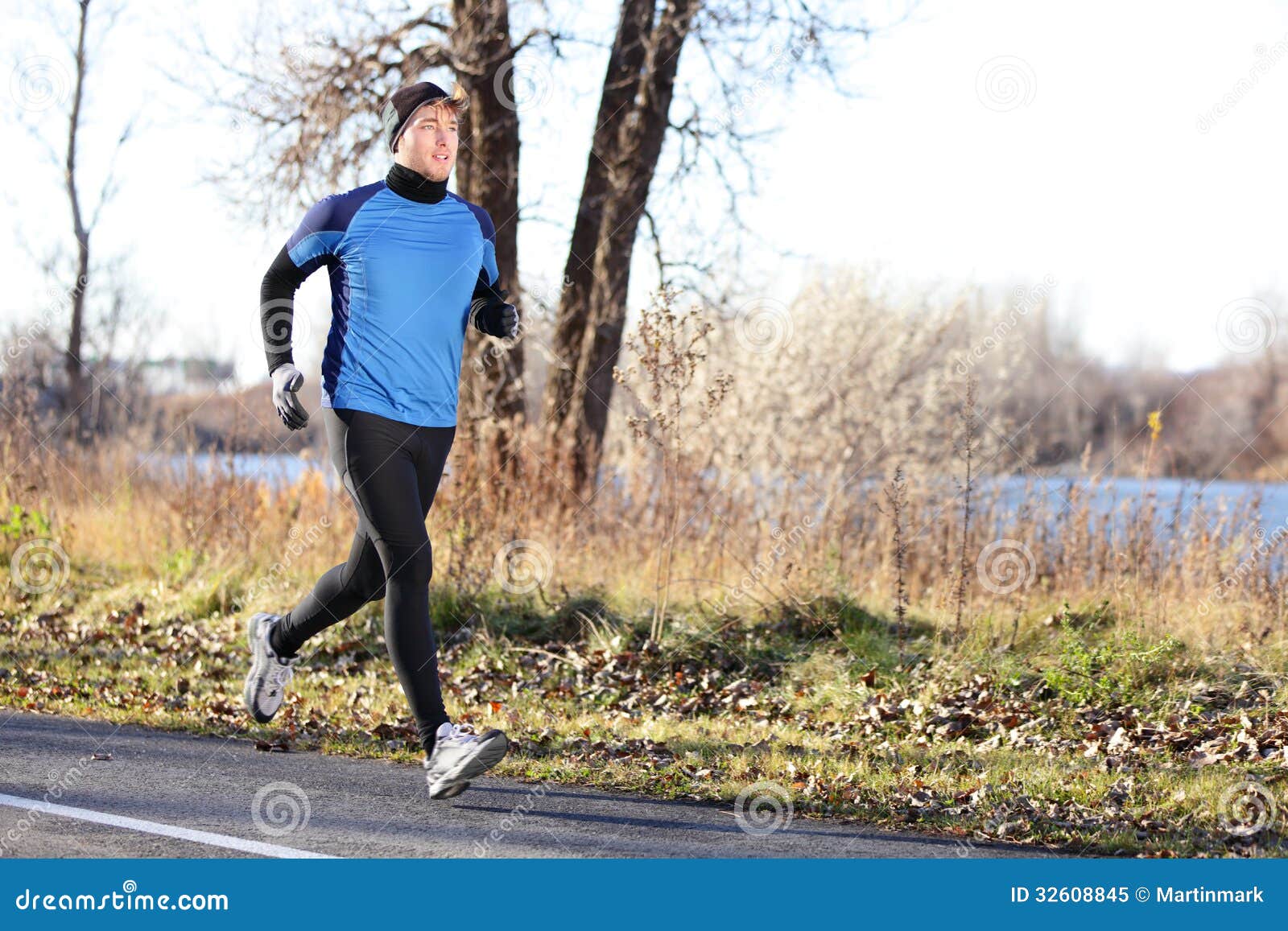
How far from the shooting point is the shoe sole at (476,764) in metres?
4.16

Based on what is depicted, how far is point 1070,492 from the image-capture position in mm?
8273

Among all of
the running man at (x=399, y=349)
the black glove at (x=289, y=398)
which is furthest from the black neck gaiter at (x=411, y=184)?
the black glove at (x=289, y=398)

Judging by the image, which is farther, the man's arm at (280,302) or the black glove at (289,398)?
the man's arm at (280,302)

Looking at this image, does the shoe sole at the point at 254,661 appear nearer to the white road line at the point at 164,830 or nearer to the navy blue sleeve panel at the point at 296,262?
the white road line at the point at 164,830

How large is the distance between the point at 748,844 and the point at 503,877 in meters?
0.87

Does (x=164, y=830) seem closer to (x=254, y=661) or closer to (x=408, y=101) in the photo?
(x=254, y=661)

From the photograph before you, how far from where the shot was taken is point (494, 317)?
475cm

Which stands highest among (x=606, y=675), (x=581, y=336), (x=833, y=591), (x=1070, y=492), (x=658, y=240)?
(x=658, y=240)

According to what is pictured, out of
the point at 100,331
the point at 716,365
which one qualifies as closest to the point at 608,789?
the point at 716,365

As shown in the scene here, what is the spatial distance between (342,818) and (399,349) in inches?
66.5

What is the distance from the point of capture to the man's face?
4.47m

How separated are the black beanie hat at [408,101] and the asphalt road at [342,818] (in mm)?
2515

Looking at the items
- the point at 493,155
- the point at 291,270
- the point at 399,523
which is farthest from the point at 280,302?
the point at 493,155

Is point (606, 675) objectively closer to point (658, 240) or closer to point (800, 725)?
point (800, 725)
